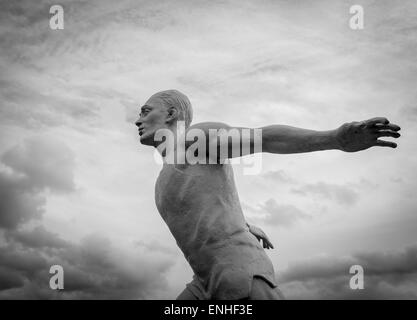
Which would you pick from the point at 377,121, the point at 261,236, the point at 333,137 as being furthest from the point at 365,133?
the point at 261,236

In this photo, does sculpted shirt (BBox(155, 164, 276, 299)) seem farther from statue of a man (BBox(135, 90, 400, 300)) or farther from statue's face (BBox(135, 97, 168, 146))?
statue's face (BBox(135, 97, 168, 146))

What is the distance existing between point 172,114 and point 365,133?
121 inches

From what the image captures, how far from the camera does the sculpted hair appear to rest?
7363mm

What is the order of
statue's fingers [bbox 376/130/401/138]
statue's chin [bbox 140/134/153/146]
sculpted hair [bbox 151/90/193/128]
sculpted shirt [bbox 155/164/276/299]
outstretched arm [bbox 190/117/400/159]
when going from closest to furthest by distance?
statue's fingers [bbox 376/130/401/138], outstretched arm [bbox 190/117/400/159], sculpted shirt [bbox 155/164/276/299], statue's chin [bbox 140/134/153/146], sculpted hair [bbox 151/90/193/128]

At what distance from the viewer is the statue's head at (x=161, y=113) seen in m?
7.24

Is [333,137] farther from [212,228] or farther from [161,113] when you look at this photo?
[161,113]

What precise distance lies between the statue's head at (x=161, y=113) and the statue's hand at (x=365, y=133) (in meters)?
2.71

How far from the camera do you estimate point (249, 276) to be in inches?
234

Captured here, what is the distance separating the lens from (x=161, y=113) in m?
7.29

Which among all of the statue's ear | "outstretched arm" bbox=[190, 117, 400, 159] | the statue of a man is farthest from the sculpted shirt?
the statue's ear

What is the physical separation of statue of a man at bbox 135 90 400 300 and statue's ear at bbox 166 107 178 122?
545mm

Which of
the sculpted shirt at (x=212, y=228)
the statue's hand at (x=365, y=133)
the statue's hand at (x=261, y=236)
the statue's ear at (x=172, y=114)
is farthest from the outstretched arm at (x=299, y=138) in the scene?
the statue's hand at (x=261, y=236)
